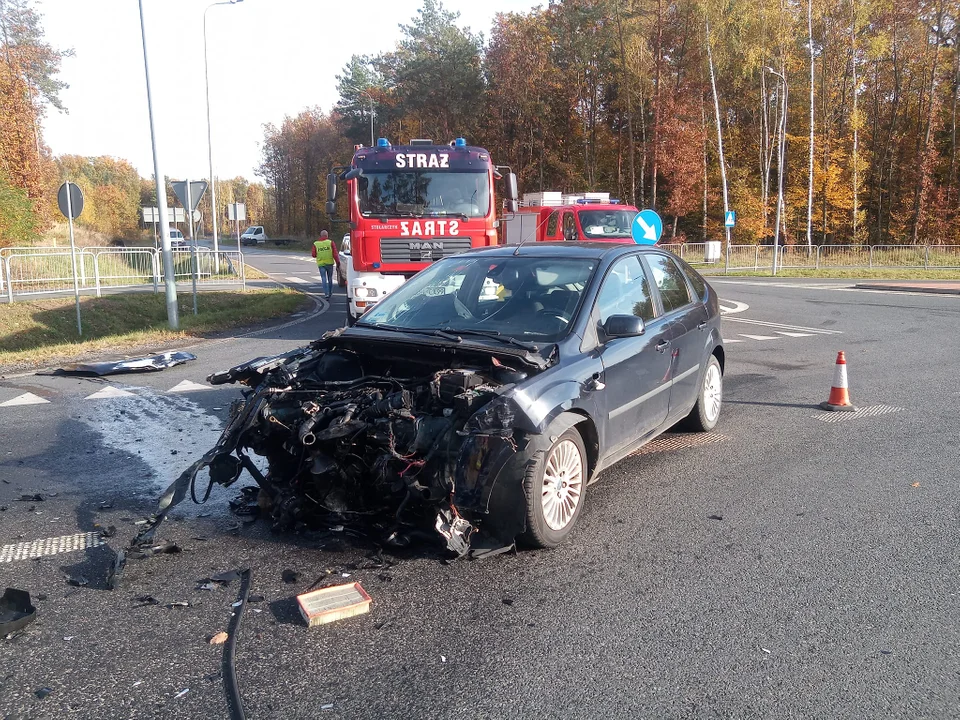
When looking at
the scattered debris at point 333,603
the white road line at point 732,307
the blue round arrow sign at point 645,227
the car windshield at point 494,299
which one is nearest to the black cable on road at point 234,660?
the scattered debris at point 333,603

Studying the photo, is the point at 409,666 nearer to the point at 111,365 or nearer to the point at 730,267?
the point at 111,365

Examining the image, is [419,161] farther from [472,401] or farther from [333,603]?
[333,603]

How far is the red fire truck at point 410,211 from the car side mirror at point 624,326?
28.7ft

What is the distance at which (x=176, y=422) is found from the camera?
751cm

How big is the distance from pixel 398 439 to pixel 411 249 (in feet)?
31.8

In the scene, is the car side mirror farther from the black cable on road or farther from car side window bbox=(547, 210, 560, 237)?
car side window bbox=(547, 210, 560, 237)

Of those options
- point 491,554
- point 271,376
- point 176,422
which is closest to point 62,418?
point 176,422

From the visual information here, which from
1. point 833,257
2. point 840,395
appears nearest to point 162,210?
point 840,395

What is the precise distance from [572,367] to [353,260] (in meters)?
9.72

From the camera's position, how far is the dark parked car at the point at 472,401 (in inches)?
160

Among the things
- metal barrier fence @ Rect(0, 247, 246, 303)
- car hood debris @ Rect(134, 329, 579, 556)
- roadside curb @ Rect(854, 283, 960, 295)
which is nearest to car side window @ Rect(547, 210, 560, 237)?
metal barrier fence @ Rect(0, 247, 246, 303)

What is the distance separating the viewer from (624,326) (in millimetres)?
4879

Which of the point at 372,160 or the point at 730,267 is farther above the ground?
the point at 372,160

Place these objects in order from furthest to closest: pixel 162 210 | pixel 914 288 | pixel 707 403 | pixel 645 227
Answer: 1. pixel 914 288
2. pixel 162 210
3. pixel 645 227
4. pixel 707 403
